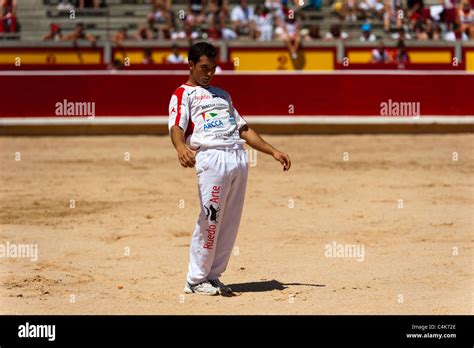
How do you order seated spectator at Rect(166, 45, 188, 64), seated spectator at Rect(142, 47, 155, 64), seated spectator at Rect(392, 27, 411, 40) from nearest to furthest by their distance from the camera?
1. seated spectator at Rect(166, 45, 188, 64)
2. seated spectator at Rect(142, 47, 155, 64)
3. seated spectator at Rect(392, 27, 411, 40)

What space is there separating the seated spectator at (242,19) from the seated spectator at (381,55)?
254 centimetres

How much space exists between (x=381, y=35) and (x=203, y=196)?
16.5 metres

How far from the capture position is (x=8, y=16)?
73.2ft

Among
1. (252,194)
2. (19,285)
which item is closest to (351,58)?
(252,194)

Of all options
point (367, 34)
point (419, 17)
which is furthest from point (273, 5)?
point (419, 17)

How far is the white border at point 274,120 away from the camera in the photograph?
17.6 meters

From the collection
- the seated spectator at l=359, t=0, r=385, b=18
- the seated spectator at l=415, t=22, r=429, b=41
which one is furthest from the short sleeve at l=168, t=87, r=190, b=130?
the seated spectator at l=359, t=0, r=385, b=18

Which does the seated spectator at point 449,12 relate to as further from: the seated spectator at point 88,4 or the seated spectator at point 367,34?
the seated spectator at point 88,4

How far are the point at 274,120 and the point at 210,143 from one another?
1102 centimetres

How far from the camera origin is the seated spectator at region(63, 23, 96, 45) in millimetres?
22312

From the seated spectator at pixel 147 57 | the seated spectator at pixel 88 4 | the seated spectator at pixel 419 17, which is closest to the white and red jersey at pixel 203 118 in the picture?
the seated spectator at pixel 147 57

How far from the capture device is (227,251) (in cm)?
713

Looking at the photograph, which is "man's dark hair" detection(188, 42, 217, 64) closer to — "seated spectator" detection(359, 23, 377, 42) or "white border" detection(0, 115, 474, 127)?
"white border" detection(0, 115, 474, 127)

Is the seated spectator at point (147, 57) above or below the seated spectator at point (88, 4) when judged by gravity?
below
